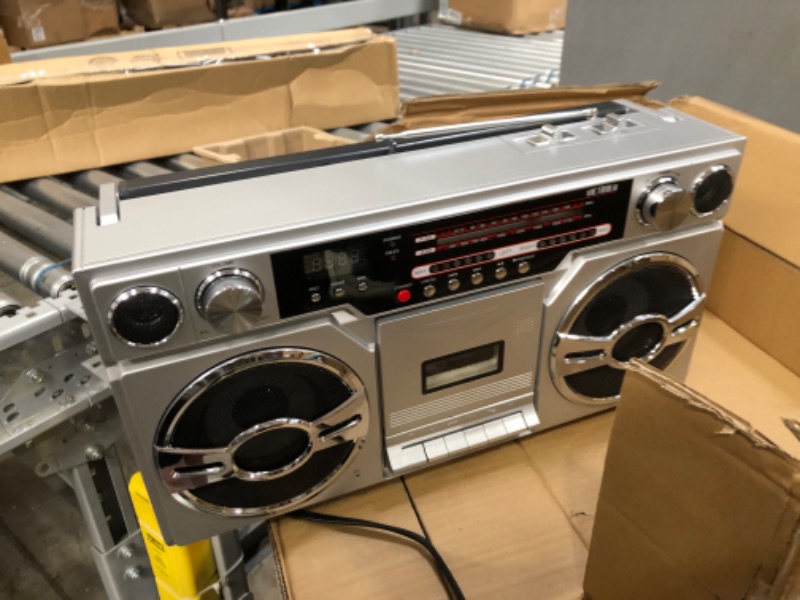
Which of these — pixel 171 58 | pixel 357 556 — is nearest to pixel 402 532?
pixel 357 556

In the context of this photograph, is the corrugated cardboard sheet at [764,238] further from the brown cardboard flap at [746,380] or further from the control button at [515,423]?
the control button at [515,423]

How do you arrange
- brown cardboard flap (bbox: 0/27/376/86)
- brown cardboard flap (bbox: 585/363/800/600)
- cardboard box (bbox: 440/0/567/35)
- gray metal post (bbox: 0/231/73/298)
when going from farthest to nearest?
cardboard box (bbox: 440/0/567/35) → brown cardboard flap (bbox: 0/27/376/86) → gray metal post (bbox: 0/231/73/298) → brown cardboard flap (bbox: 585/363/800/600)

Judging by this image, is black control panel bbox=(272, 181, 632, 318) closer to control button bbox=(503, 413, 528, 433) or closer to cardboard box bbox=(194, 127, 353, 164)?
control button bbox=(503, 413, 528, 433)

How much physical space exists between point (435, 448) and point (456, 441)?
0.03m

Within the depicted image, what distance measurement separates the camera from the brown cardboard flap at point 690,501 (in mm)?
384

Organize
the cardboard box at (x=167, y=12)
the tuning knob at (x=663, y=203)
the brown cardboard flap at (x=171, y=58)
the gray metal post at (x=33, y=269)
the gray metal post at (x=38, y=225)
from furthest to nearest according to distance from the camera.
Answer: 1. the cardboard box at (x=167, y=12)
2. the brown cardboard flap at (x=171, y=58)
3. the gray metal post at (x=38, y=225)
4. the gray metal post at (x=33, y=269)
5. the tuning knob at (x=663, y=203)

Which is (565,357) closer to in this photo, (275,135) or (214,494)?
(214,494)

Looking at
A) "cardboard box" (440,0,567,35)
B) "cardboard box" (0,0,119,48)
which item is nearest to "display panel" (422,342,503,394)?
"cardboard box" (440,0,567,35)

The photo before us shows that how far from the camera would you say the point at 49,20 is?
1.87m

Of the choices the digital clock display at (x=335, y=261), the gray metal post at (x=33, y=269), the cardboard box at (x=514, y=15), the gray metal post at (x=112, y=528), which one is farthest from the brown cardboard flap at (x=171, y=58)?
the cardboard box at (x=514, y=15)

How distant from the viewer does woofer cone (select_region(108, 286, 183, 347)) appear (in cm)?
48

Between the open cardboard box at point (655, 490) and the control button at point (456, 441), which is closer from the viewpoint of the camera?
the open cardboard box at point (655, 490)

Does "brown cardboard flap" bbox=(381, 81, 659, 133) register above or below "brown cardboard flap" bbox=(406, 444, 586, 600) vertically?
above

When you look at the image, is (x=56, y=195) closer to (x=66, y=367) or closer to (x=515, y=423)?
(x=66, y=367)
